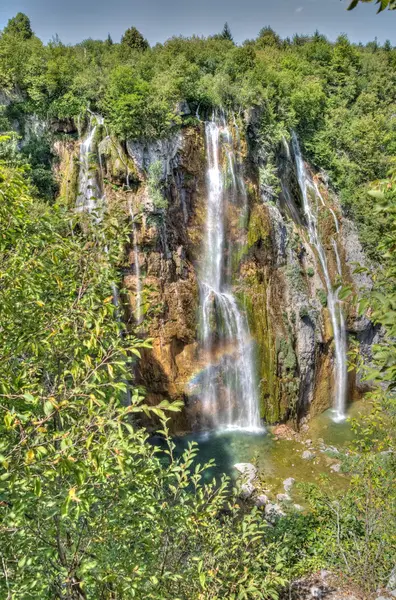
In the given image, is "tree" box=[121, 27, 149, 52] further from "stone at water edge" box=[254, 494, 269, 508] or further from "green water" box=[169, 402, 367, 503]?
"stone at water edge" box=[254, 494, 269, 508]

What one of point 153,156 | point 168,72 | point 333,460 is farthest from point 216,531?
point 168,72

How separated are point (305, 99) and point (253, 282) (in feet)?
38.1

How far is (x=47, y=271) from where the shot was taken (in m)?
3.18

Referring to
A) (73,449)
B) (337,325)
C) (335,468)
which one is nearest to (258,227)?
(337,325)

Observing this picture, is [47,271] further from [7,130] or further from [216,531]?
[7,130]

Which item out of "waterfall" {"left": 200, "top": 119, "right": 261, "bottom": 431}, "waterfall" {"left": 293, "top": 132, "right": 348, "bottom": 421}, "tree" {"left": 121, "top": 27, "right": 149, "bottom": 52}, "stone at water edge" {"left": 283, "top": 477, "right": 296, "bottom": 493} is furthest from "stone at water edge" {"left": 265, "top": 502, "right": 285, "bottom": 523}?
"tree" {"left": 121, "top": 27, "right": 149, "bottom": 52}

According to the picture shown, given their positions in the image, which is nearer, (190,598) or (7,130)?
(190,598)

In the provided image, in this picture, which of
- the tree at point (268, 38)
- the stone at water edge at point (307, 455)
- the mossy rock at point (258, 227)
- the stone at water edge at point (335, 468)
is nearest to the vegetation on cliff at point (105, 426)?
the mossy rock at point (258, 227)

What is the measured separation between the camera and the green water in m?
12.3

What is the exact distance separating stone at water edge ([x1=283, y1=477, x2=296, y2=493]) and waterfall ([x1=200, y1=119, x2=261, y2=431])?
2.79 meters

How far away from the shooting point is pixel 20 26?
25203 millimetres

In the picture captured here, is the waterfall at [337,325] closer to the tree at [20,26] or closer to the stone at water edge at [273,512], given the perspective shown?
the stone at water edge at [273,512]

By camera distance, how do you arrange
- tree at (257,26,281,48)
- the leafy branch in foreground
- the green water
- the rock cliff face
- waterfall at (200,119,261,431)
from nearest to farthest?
the leafy branch in foreground < the green water < the rock cliff face < waterfall at (200,119,261,431) < tree at (257,26,281,48)

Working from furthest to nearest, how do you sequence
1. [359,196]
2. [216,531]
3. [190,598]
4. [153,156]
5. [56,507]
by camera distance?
[359,196] → [153,156] → [216,531] → [190,598] → [56,507]
